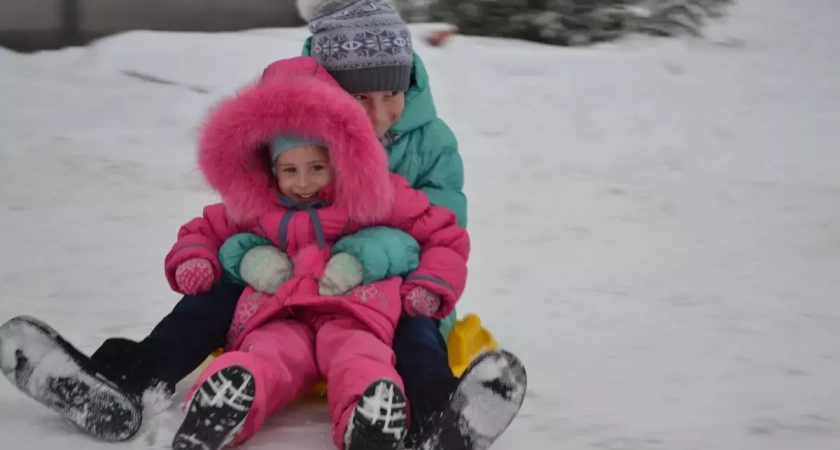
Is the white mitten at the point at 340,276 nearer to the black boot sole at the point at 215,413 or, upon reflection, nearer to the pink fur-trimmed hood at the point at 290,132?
the pink fur-trimmed hood at the point at 290,132

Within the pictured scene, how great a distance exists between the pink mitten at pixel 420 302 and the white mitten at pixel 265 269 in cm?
20

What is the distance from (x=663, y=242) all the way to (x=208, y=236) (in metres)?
1.60

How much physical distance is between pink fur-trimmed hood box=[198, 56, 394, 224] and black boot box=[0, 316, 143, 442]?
15.0 inches

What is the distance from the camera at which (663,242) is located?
2729mm

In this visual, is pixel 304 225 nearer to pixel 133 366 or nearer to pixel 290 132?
pixel 290 132

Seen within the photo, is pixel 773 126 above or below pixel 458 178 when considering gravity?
below

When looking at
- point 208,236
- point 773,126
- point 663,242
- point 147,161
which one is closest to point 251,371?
point 208,236

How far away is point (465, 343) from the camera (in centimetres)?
169

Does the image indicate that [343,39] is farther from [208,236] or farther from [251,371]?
[251,371]

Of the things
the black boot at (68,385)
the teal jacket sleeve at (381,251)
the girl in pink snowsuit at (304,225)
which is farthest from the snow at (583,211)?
the teal jacket sleeve at (381,251)

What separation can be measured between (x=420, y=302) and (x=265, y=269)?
26 cm

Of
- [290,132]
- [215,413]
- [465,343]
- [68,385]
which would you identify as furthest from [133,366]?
[465,343]

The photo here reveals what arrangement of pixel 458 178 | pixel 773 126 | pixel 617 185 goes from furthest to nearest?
pixel 773 126
pixel 617 185
pixel 458 178

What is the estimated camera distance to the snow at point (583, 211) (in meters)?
1.57
